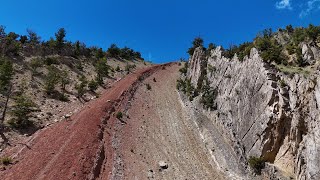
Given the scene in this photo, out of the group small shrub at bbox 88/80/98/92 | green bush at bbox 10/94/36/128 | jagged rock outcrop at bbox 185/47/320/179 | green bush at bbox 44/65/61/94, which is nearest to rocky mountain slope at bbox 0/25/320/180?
jagged rock outcrop at bbox 185/47/320/179

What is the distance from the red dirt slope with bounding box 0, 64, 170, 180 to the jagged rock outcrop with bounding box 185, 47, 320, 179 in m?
10.7

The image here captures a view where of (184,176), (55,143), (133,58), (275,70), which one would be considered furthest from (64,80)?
(133,58)

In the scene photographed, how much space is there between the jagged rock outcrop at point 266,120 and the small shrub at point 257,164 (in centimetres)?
39

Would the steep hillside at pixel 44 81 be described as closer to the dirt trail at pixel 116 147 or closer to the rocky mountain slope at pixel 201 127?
the rocky mountain slope at pixel 201 127

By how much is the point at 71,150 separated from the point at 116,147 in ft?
14.1

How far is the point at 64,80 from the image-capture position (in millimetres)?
42125

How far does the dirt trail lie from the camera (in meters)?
25.1

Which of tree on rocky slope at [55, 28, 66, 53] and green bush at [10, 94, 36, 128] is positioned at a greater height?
tree on rocky slope at [55, 28, 66, 53]

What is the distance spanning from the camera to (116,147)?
2977 cm

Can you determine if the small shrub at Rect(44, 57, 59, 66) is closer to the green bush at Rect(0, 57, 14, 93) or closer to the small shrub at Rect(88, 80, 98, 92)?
the small shrub at Rect(88, 80, 98, 92)

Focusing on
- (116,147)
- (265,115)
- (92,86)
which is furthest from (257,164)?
(92,86)

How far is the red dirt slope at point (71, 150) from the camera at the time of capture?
79.3ft

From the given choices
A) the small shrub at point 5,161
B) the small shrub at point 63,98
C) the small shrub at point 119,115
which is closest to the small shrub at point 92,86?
the small shrub at point 63,98

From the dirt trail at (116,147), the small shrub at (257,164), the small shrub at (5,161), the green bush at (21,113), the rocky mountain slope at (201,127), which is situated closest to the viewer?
the rocky mountain slope at (201,127)
